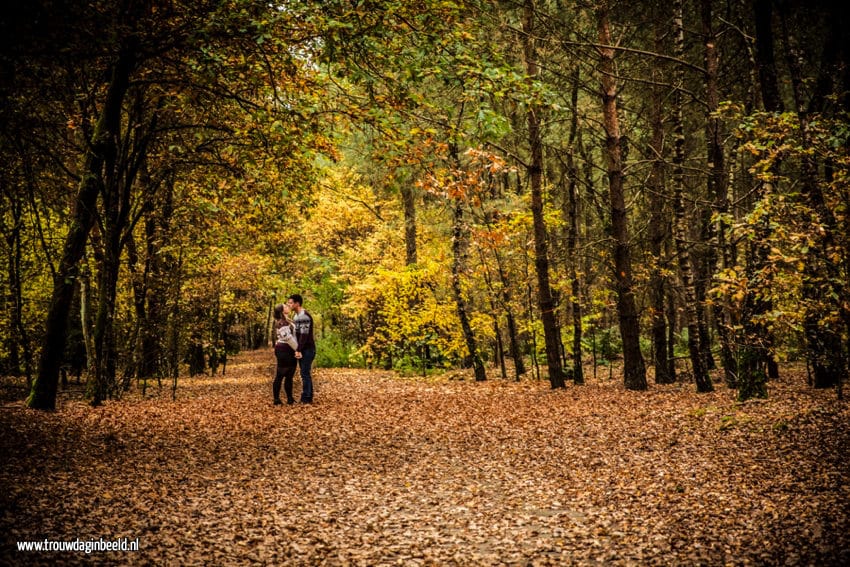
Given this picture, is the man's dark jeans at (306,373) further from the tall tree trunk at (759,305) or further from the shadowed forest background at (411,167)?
the tall tree trunk at (759,305)

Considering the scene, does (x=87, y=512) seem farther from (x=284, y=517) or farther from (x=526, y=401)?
(x=526, y=401)

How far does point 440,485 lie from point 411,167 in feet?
17.0

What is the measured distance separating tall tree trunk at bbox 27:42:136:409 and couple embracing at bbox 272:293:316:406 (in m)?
4.03

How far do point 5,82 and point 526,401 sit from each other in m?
11.2

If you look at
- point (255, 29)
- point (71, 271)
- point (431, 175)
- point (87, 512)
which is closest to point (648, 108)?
point (431, 175)

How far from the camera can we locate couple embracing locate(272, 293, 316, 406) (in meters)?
12.1

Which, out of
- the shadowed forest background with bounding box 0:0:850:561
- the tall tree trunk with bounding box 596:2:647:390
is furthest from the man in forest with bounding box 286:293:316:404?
the tall tree trunk with bounding box 596:2:647:390

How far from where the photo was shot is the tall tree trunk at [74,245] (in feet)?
30.2

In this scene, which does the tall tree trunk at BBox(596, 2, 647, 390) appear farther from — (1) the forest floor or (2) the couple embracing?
(2) the couple embracing

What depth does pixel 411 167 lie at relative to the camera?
362 inches

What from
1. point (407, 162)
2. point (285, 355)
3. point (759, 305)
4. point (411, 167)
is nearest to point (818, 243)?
point (759, 305)

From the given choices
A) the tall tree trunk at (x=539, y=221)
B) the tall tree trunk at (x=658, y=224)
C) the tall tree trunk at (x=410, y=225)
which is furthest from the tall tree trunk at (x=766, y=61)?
the tall tree trunk at (x=410, y=225)

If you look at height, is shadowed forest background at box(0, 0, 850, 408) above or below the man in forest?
above

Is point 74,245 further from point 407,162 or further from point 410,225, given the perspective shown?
point 410,225
